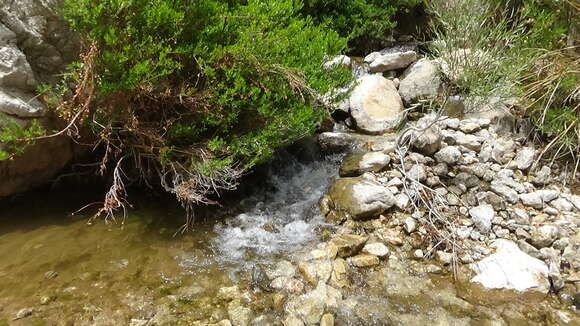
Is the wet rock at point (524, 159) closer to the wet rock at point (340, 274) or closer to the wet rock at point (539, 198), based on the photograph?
the wet rock at point (539, 198)

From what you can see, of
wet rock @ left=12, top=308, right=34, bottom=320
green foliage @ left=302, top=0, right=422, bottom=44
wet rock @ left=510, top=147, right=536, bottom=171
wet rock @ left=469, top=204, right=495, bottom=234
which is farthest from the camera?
green foliage @ left=302, top=0, right=422, bottom=44

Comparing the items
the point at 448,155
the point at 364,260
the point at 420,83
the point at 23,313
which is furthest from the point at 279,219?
the point at 420,83

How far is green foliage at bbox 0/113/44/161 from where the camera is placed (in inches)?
148

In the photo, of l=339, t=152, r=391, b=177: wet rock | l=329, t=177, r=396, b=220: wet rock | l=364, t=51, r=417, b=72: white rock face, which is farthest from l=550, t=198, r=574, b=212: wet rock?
l=364, t=51, r=417, b=72: white rock face

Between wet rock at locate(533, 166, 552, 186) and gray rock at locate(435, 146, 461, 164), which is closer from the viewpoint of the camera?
wet rock at locate(533, 166, 552, 186)

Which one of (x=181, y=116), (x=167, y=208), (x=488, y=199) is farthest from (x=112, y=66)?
(x=488, y=199)

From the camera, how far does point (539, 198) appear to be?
4.93 metres

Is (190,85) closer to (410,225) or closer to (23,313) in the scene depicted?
(23,313)

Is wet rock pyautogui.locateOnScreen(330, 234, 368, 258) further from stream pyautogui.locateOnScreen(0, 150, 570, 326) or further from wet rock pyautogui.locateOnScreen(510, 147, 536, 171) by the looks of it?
wet rock pyautogui.locateOnScreen(510, 147, 536, 171)

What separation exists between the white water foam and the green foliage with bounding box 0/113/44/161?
2237mm

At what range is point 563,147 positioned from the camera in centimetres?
543

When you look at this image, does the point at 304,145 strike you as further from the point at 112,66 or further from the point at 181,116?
the point at 112,66

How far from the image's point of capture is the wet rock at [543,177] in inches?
207

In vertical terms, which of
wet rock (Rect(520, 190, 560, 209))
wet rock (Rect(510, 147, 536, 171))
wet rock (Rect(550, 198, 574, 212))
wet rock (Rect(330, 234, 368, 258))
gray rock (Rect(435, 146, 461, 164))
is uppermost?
wet rock (Rect(330, 234, 368, 258))
